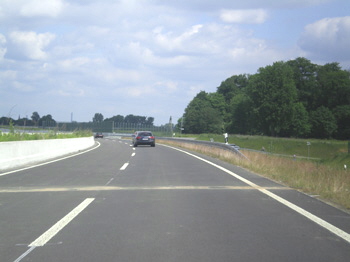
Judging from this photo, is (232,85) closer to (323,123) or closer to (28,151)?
(323,123)

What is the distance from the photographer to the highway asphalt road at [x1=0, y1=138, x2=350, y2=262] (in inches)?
189

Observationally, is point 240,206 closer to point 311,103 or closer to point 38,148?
point 38,148

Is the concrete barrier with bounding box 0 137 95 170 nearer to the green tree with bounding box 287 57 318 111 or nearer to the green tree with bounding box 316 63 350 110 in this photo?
the green tree with bounding box 316 63 350 110

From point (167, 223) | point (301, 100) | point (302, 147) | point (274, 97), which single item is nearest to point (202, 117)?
point (301, 100)

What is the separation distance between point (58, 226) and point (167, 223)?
1742mm

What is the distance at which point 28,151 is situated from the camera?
56.7ft

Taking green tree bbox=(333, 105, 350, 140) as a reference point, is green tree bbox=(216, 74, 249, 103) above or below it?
above

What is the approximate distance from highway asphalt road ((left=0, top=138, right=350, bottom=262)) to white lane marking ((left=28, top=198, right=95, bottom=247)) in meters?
0.01

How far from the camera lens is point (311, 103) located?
84375 millimetres

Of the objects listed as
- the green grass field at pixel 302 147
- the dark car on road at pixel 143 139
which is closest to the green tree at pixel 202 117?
the green grass field at pixel 302 147

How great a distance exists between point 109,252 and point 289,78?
3163 inches

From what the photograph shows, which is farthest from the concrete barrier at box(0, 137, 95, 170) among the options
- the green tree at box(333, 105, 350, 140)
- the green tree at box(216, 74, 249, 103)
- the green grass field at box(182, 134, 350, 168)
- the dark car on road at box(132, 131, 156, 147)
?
the green tree at box(216, 74, 249, 103)

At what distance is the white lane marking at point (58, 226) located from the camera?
17.2 ft

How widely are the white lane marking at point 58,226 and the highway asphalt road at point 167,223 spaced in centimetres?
1
